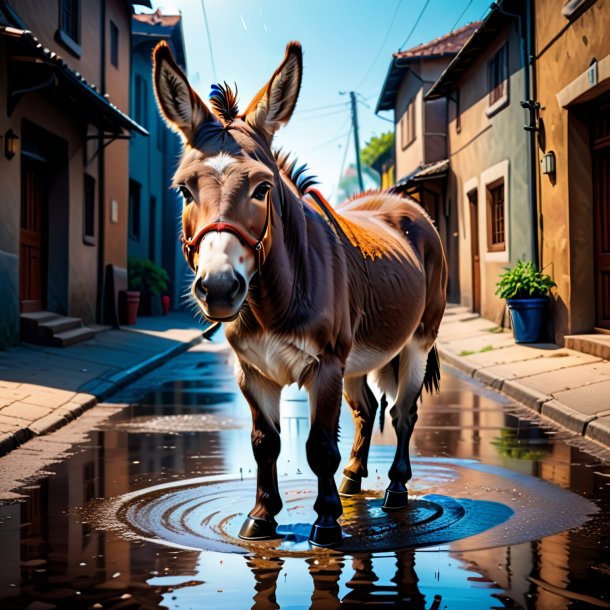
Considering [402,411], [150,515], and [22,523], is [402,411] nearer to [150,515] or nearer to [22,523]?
[150,515]

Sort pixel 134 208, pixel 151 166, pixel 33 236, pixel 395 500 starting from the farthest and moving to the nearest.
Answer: pixel 151 166 < pixel 134 208 < pixel 33 236 < pixel 395 500

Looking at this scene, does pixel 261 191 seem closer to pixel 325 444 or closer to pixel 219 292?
pixel 219 292

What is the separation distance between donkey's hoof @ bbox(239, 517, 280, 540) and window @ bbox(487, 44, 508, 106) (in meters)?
15.1

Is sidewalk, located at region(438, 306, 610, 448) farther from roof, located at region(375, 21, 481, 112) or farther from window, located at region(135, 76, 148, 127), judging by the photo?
window, located at region(135, 76, 148, 127)

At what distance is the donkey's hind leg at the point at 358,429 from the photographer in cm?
564

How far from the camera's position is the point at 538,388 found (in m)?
10.3

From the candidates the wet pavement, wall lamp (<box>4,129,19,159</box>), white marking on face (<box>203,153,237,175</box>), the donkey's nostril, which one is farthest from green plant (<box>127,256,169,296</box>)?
the donkey's nostril

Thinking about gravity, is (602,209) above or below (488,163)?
below

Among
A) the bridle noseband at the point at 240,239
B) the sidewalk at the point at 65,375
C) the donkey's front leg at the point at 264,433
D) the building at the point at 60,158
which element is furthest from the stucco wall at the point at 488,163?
the bridle noseband at the point at 240,239

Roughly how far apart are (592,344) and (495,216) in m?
8.44

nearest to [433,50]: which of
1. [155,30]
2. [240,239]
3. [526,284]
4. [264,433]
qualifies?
[155,30]

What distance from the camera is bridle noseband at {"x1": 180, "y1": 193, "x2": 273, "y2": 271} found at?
377 cm

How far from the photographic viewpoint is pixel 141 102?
29.1 m

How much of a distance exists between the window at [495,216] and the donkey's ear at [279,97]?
1572cm
